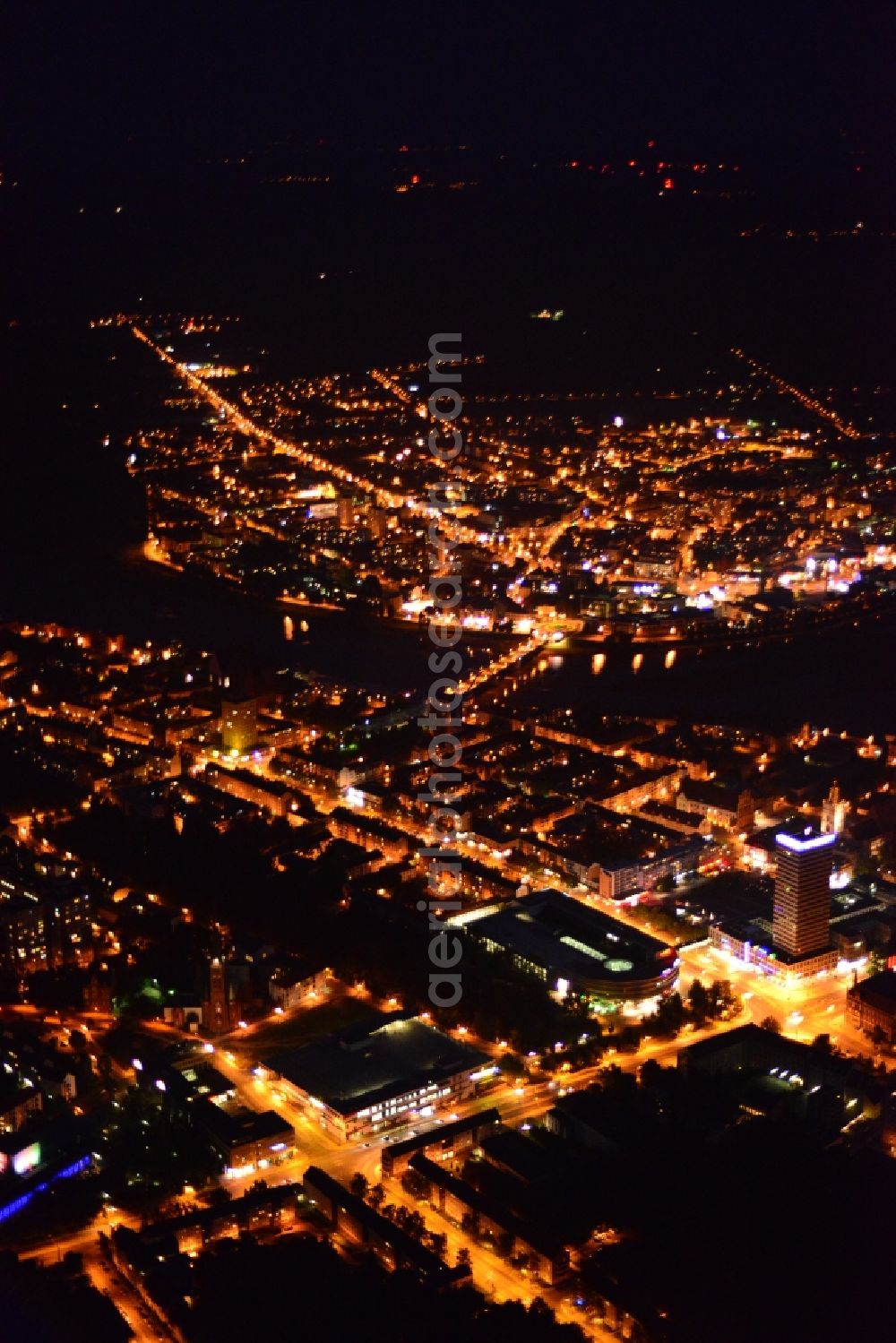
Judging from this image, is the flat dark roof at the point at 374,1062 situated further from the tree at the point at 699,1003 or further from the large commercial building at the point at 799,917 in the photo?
the large commercial building at the point at 799,917

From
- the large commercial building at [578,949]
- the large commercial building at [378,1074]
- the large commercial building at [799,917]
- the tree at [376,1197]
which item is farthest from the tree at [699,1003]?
the tree at [376,1197]

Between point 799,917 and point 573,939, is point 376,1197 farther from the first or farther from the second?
point 799,917

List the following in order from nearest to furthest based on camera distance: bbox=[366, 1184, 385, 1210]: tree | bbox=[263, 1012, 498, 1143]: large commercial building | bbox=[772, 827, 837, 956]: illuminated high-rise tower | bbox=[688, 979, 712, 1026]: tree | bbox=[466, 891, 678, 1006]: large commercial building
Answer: bbox=[366, 1184, 385, 1210]: tree
bbox=[263, 1012, 498, 1143]: large commercial building
bbox=[688, 979, 712, 1026]: tree
bbox=[466, 891, 678, 1006]: large commercial building
bbox=[772, 827, 837, 956]: illuminated high-rise tower

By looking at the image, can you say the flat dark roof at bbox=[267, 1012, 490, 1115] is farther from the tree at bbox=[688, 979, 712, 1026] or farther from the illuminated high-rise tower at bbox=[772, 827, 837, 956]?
the illuminated high-rise tower at bbox=[772, 827, 837, 956]

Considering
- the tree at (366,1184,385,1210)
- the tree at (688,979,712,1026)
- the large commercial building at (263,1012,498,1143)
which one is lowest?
the tree at (688,979,712,1026)

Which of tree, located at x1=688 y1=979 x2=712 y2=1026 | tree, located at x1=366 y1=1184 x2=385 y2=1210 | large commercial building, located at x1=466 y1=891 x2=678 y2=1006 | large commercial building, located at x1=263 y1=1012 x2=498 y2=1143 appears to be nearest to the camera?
tree, located at x1=366 y1=1184 x2=385 y2=1210

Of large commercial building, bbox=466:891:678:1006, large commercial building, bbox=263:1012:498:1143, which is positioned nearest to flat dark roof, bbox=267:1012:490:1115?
large commercial building, bbox=263:1012:498:1143

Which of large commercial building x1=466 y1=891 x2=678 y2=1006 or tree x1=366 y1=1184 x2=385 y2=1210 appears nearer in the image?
tree x1=366 y1=1184 x2=385 y2=1210
